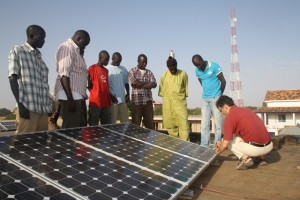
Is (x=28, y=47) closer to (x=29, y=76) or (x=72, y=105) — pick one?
(x=29, y=76)

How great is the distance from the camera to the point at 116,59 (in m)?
7.80

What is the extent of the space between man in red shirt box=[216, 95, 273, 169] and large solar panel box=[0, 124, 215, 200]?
21.6 inches

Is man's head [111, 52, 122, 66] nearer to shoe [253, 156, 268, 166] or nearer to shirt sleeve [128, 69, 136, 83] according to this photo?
shirt sleeve [128, 69, 136, 83]

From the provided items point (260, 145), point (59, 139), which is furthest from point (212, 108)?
point (59, 139)

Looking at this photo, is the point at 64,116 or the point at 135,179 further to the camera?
the point at 64,116

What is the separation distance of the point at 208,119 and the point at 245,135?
2.16 meters

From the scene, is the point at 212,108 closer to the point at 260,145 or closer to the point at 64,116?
the point at 260,145

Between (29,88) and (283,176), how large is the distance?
4217mm

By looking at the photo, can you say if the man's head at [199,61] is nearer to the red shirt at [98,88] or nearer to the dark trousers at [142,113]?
the dark trousers at [142,113]

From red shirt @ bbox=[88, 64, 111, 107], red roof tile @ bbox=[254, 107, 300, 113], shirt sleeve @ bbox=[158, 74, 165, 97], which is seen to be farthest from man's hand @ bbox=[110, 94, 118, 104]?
red roof tile @ bbox=[254, 107, 300, 113]

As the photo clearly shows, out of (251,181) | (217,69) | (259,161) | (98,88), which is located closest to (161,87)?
(217,69)

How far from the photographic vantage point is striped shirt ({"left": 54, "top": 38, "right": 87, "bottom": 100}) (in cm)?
495

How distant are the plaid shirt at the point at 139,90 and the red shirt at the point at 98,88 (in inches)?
43.2

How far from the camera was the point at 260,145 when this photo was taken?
4.79 metres
